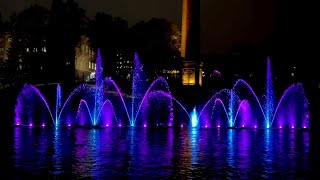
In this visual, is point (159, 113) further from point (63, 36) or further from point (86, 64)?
point (86, 64)

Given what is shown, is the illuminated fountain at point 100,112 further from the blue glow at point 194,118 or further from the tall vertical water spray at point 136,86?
the blue glow at point 194,118

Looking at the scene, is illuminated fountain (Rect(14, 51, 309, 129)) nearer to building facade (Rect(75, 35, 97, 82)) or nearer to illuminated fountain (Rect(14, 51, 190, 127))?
illuminated fountain (Rect(14, 51, 190, 127))

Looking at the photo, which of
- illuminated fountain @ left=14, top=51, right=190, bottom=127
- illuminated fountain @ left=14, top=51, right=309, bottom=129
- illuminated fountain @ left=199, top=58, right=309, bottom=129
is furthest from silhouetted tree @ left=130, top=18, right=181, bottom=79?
illuminated fountain @ left=199, top=58, right=309, bottom=129

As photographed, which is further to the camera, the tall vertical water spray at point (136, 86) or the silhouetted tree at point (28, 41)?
the silhouetted tree at point (28, 41)

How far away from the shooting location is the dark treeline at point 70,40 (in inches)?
2574

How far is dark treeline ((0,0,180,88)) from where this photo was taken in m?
65.4

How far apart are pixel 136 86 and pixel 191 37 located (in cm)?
1405

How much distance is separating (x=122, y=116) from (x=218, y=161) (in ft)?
70.5

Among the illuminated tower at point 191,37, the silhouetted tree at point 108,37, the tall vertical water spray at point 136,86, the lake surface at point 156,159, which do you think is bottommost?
the lake surface at point 156,159

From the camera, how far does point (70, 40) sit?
67.6m

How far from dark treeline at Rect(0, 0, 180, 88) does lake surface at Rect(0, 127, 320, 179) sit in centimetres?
4505

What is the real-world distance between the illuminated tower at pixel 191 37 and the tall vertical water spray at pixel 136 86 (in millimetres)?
4389

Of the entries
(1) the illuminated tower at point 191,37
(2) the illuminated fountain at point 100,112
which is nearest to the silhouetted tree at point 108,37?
(1) the illuminated tower at point 191,37

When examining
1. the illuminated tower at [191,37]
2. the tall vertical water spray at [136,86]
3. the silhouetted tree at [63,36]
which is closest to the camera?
the tall vertical water spray at [136,86]
